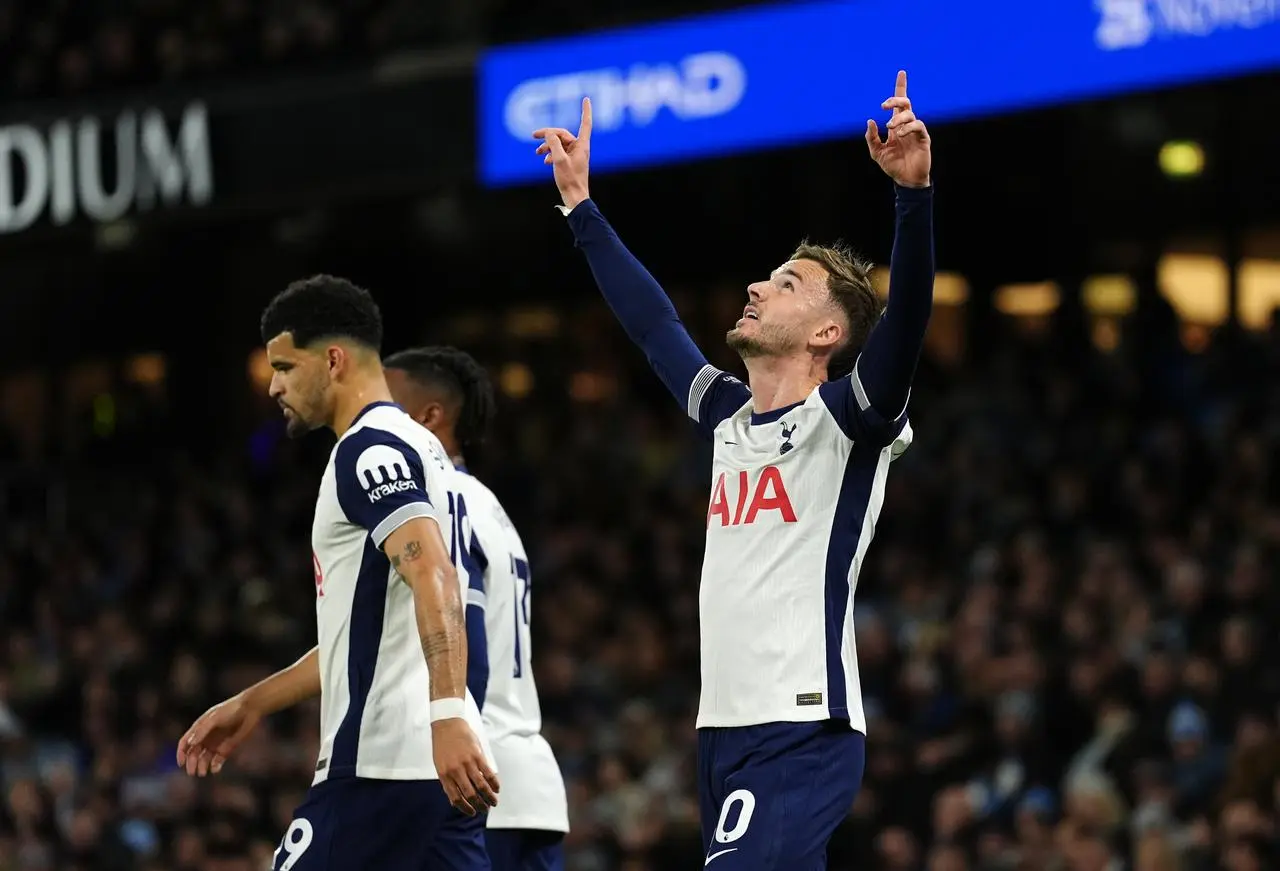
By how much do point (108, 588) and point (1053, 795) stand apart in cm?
1135

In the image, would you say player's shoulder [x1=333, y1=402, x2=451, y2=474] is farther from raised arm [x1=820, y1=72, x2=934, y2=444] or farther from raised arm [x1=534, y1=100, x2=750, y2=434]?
raised arm [x1=820, y1=72, x2=934, y2=444]

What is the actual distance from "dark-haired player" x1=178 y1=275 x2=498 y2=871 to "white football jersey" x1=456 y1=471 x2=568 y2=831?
2.76 feet

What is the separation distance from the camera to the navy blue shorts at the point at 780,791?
5133 millimetres

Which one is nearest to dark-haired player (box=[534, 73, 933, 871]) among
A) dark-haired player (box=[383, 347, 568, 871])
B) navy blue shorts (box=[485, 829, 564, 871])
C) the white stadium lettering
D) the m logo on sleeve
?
the m logo on sleeve

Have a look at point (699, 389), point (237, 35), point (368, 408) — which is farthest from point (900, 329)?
point (237, 35)

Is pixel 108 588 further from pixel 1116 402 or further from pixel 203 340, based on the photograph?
pixel 1116 402

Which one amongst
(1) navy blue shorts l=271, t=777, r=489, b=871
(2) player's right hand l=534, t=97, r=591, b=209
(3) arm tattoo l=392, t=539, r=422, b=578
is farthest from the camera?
(2) player's right hand l=534, t=97, r=591, b=209

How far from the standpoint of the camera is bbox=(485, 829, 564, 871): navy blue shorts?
22.2 ft

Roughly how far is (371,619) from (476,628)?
711 millimetres

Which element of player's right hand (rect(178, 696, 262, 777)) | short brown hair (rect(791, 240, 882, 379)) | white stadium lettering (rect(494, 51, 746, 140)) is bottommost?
player's right hand (rect(178, 696, 262, 777))

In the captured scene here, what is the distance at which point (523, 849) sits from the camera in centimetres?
683

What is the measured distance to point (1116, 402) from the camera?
15.1 meters

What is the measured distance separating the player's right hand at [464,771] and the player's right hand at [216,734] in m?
1.19

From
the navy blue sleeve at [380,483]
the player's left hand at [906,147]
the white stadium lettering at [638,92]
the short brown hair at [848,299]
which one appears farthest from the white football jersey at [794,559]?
the white stadium lettering at [638,92]
